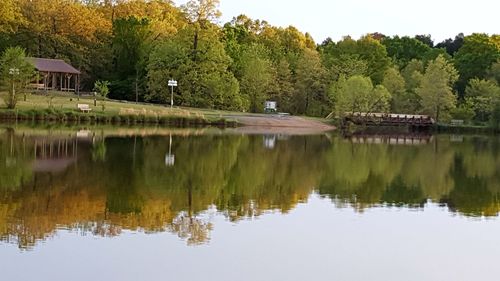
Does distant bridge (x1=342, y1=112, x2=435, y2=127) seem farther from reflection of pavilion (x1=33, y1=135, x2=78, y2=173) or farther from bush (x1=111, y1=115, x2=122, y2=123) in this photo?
reflection of pavilion (x1=33, y1=135, x2=78, y2=173)

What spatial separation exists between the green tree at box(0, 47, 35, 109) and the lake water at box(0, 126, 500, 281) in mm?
22953

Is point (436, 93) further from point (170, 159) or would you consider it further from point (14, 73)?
point (170, 159)

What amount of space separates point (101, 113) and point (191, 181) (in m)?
34.0

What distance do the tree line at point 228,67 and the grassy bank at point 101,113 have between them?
20.3 feet

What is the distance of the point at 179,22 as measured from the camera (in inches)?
3273

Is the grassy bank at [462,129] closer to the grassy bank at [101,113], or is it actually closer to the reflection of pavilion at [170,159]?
the grassy bank at [101,113]

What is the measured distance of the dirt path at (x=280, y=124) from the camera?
2362 inches

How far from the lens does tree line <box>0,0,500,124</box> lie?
220ft

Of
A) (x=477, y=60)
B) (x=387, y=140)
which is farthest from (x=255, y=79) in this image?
(x=477, y=60)

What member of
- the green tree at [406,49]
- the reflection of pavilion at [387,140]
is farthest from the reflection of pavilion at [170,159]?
the green tree at [406,49]

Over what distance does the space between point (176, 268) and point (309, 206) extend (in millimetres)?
7727

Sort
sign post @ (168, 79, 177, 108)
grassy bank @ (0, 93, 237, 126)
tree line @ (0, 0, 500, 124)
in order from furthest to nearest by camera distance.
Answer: tree line @ (0, 0, 500, 124) < sign post @ (168, 79, 177, 108) < grassy bank @ (0, 93, 237, 126)

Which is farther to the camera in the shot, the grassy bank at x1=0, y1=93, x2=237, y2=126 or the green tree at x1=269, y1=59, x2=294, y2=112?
the green tree at x1=269, y1=59, x2=294, y2=112

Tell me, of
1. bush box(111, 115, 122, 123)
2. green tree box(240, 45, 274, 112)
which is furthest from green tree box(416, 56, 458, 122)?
bush box(111, 115, 122, 123)
